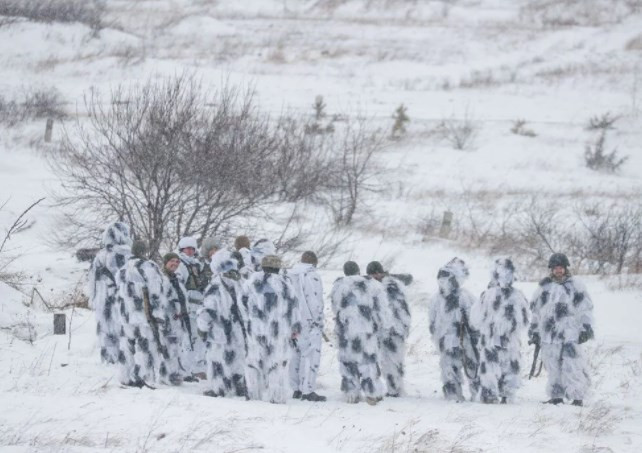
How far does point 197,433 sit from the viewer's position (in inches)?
294

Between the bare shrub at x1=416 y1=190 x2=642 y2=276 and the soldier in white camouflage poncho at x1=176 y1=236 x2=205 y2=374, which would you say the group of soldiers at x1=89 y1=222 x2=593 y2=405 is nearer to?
the soldier in white camouflage poncho at x1=176 y1=236 x2=205 y2=374

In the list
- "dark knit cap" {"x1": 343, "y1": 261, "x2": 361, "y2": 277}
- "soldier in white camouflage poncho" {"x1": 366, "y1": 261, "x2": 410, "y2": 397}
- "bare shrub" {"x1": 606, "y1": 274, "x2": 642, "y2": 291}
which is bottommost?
"bare shrub" {"x1": 606, "y1": 274, "x2": 642, "y2": 291}

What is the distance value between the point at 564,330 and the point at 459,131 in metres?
28.1

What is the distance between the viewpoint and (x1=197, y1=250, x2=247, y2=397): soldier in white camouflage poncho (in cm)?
1000

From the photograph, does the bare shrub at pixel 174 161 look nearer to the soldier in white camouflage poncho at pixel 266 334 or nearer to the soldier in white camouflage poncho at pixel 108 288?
the soldier in white camouflage poncho at pixel 108 288

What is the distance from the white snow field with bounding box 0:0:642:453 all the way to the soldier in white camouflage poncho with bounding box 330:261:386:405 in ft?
0.96

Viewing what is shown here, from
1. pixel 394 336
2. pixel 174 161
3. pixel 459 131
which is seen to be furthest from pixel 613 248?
pixel 459 131

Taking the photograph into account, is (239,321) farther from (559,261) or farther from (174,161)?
(174,161)

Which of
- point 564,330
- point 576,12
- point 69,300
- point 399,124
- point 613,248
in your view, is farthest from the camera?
point 576,12

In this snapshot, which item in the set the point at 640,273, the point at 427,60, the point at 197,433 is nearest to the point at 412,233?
the point at 640,273

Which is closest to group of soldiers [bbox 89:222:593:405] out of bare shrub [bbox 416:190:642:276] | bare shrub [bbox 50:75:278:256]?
bare shrub [bbox 50:75:278:256]

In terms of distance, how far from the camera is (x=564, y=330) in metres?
10.5

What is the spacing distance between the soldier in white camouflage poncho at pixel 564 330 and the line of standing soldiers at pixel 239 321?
5.73ft

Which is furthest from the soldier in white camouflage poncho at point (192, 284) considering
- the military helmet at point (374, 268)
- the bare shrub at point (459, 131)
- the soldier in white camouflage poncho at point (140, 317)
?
the bare shrub at point (459, 131)
